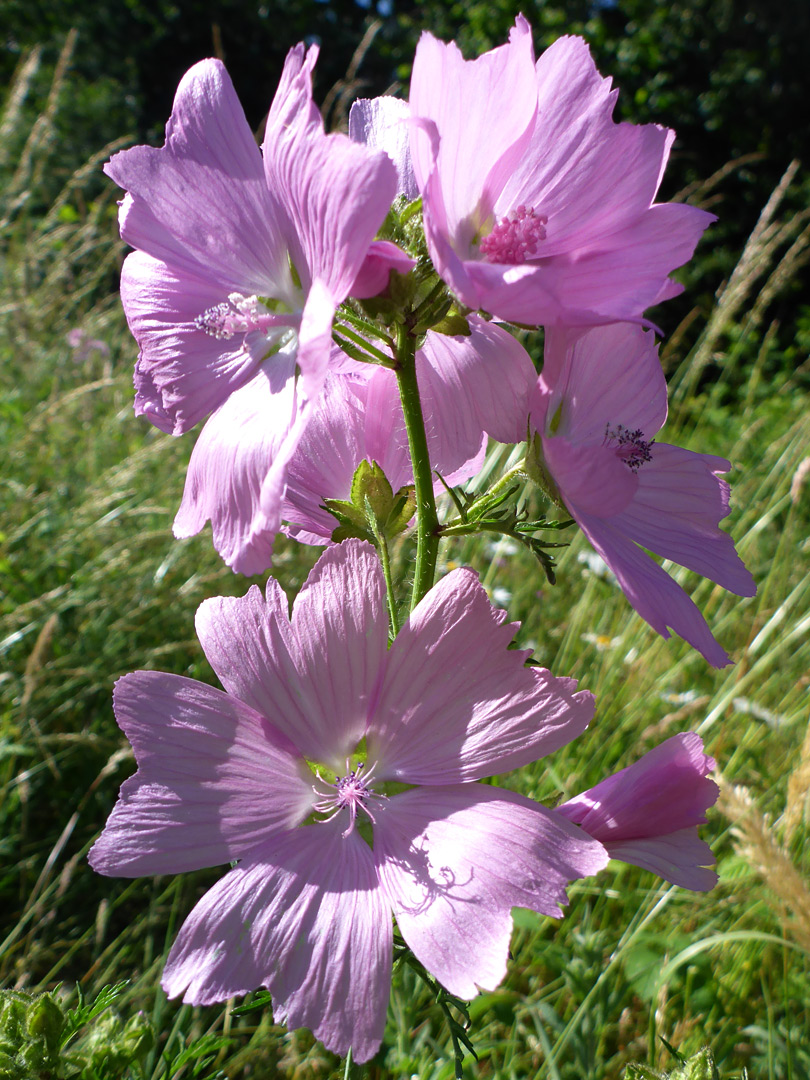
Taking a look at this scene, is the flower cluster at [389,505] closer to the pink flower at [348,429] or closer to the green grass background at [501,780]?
the pink flower at [348,429]

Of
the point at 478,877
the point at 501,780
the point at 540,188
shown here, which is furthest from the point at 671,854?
the point at 501,780

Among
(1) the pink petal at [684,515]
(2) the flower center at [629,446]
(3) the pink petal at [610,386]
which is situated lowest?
(1) the pink petal at [684,515]

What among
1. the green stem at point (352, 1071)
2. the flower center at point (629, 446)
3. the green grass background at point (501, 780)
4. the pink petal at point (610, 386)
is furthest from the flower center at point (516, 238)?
the green stem at point (352, 1071)

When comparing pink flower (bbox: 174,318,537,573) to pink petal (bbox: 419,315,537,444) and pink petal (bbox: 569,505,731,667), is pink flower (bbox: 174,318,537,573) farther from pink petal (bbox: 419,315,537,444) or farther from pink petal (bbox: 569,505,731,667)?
pink petal (bbox: 569,505,731,667)

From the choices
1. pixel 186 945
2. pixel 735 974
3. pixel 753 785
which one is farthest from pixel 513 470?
pixel 753 785

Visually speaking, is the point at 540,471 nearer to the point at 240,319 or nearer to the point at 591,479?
the point at 591,479

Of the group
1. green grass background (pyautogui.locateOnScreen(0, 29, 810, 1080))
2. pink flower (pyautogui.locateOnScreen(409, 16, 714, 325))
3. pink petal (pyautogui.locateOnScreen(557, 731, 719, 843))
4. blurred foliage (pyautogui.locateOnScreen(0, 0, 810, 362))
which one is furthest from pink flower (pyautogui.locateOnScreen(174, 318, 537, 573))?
blurred foliage (pyautogui.locateOnScreen(0, 0, 810, 362))
